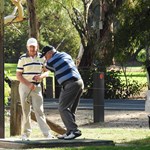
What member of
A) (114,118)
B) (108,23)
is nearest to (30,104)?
(114,118)

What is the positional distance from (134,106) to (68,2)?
9704mm

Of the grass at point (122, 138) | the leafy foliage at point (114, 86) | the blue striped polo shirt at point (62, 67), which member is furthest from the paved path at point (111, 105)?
the blue striped polo shirt at point (62, 67)

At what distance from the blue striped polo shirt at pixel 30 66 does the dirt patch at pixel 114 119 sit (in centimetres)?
500

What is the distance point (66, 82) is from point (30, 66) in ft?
3.63

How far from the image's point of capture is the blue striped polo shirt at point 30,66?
38.1ft

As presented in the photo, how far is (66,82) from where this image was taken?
10.8 m

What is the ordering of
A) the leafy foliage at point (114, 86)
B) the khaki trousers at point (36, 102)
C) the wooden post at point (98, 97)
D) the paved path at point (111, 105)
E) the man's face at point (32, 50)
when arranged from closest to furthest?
the man's face at point (32, 50)
the khaki trousers at point (36, 102)
the wooden post at point (98, 97)
the paved path at point (111, 105)
the leafy foliage at point (114, 86)

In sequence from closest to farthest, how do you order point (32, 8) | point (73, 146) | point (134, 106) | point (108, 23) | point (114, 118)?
point (73, 146), point (114, 118), point (134, 106), point (32, 8), point (108, 23)

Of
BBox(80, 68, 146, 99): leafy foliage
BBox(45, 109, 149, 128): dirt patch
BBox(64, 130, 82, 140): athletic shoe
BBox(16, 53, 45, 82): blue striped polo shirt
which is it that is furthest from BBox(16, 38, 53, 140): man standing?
BBox(80, 68, 146, 99): leafy foliage

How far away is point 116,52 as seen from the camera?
26.2 metres

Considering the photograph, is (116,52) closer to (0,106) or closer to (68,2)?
(68,2)

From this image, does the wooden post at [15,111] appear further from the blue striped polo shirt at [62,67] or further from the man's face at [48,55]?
the blue striped polo shirt at [62,67]

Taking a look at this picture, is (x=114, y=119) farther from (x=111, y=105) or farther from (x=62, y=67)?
(x=62, y=67)

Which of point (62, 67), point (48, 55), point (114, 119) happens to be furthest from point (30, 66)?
point (114, 119)
